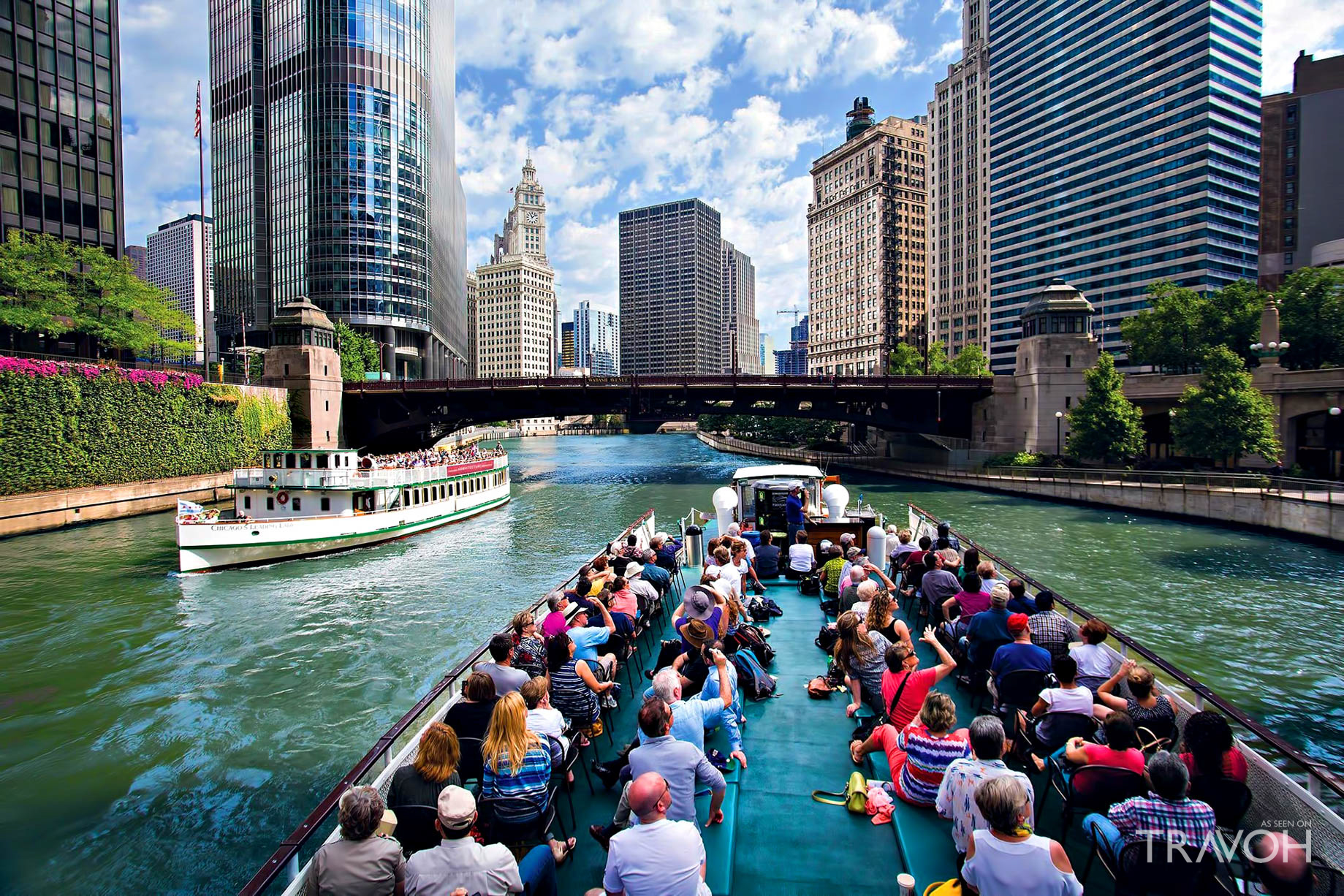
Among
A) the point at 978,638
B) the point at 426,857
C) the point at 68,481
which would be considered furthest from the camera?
the point at 68,481

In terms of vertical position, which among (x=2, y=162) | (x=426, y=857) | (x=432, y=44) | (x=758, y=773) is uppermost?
(x=432, y=44)

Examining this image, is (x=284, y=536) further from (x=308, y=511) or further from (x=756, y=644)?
(x=756, y=644)

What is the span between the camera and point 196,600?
23859mm

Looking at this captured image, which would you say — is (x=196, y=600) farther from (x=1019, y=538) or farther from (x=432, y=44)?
(x=432, y=44)

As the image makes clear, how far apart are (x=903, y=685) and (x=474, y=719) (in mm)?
4162

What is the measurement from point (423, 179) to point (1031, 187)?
353 ft

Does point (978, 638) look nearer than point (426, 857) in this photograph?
No

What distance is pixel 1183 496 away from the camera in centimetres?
3659

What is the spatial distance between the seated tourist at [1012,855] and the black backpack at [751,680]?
198 inches

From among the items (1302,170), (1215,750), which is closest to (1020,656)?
(1215,750)

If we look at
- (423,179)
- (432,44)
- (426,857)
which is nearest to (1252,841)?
(426,857)

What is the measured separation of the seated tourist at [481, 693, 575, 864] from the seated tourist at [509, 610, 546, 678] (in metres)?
2.01

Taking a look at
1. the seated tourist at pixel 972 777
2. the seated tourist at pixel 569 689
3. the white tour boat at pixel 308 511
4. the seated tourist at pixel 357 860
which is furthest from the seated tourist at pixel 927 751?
the white tour boat at pixel 308 511

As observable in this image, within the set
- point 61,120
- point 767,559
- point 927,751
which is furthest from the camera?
point 61,120
